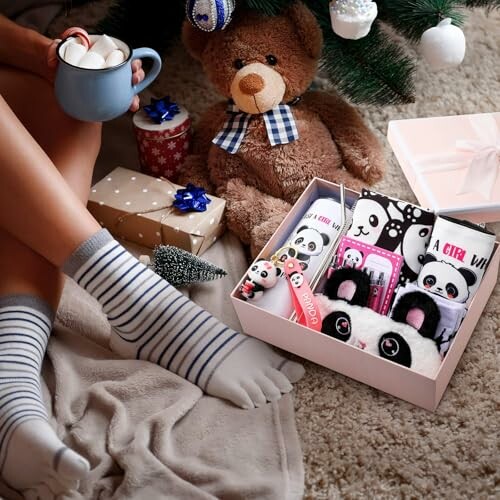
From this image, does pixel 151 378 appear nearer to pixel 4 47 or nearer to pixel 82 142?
pixel 82 142

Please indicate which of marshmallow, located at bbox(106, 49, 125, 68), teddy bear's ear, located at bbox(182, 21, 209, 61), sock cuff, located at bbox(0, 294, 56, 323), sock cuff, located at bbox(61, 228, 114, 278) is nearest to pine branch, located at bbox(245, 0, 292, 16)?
teddy bear's ear, located at bbox(182, 21, 209, 61)

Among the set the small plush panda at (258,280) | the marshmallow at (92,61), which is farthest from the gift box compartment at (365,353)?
the marshmallow at (92,61)

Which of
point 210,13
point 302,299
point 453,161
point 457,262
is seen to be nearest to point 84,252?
point 302,299

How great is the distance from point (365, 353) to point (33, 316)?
43 centimetres

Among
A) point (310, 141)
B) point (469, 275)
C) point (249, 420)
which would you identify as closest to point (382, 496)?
point (249, 420)

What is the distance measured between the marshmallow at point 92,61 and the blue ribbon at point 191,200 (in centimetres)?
24

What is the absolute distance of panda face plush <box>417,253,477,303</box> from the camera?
3.33 feet

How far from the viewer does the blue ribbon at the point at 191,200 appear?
3.78 feet

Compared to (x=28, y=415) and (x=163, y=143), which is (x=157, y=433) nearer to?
(x=28, y=415)

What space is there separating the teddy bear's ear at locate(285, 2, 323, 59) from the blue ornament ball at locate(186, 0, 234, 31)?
11cm

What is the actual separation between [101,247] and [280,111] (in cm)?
41

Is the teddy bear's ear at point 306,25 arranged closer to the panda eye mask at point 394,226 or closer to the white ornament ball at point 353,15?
the white ornament ball at point 353,15

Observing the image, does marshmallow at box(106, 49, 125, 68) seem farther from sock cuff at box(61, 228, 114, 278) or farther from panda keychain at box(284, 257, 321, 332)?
panda keychain at box(284, 257, 321, 332)

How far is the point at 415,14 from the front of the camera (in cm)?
111
